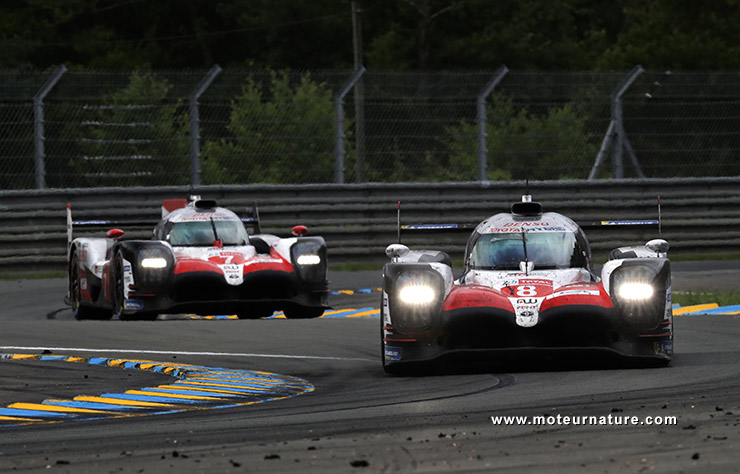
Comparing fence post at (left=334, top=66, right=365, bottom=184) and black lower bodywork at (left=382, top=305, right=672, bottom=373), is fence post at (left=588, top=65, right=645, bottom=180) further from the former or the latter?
black lower bodywork at (left=382, top=305, right=672, bottom=373)

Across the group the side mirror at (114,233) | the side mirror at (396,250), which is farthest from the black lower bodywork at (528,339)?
the side mirror at (114,233)

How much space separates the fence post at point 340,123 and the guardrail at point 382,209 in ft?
0.89

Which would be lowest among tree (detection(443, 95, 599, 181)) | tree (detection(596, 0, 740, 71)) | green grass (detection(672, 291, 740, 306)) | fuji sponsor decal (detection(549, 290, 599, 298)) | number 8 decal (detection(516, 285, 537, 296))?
green grass (detection(672, 291, 740, 306))

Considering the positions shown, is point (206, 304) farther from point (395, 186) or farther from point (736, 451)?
point (736, 451)

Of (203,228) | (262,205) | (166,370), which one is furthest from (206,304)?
(262,205)

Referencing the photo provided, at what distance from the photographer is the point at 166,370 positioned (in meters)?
9.94

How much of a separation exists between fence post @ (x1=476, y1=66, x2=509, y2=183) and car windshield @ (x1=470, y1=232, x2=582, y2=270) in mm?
9175

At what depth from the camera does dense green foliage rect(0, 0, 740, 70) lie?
46.0 m

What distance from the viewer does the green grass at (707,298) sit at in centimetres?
1488

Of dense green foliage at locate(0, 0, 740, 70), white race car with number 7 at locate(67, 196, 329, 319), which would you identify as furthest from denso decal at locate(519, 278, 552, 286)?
dense green foliage at locate(0, 0, 740, 70)

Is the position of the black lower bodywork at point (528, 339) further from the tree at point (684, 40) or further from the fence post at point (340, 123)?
the tree at point (684, 40)

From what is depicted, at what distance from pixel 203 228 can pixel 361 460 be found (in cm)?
952

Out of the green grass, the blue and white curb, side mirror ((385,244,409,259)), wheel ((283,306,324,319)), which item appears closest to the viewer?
the blue and white curb

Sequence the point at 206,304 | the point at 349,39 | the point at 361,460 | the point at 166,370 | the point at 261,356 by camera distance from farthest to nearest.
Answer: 1. the point at 349,39
2. the point at 206,304
3. the point at 261,356
4. the point at 166,370
5. the point at 361,460
